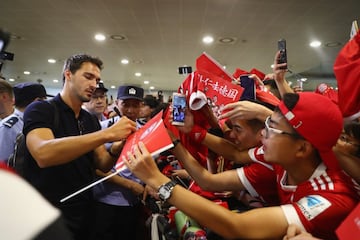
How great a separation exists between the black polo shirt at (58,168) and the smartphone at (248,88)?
0.99 m

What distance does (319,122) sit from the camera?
113cm

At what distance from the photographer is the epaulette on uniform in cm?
234

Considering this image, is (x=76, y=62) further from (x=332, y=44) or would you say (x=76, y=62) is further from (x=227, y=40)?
(x=332, y=44)

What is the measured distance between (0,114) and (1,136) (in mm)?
800

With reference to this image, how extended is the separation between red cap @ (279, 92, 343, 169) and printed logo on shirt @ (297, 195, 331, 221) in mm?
164

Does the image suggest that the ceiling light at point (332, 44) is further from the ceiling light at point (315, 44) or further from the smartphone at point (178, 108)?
the smartphone at point (178, 108)

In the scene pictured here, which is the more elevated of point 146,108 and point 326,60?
point 326,60

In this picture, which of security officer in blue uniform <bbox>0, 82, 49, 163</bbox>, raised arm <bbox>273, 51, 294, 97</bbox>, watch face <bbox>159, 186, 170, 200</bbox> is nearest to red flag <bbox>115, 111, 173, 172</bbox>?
watch face <bbox>159, 186, 170, 200</bbox>

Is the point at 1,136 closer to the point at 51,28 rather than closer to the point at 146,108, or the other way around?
the point at 146,108

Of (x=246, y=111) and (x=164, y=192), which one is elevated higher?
(x=246, y=111)

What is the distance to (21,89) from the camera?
282 cm

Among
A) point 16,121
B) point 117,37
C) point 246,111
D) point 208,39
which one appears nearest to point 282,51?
point 246,111

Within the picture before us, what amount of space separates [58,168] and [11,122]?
38.6 inches

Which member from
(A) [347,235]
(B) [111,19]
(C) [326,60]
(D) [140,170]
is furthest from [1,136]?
(C) [326,60]
